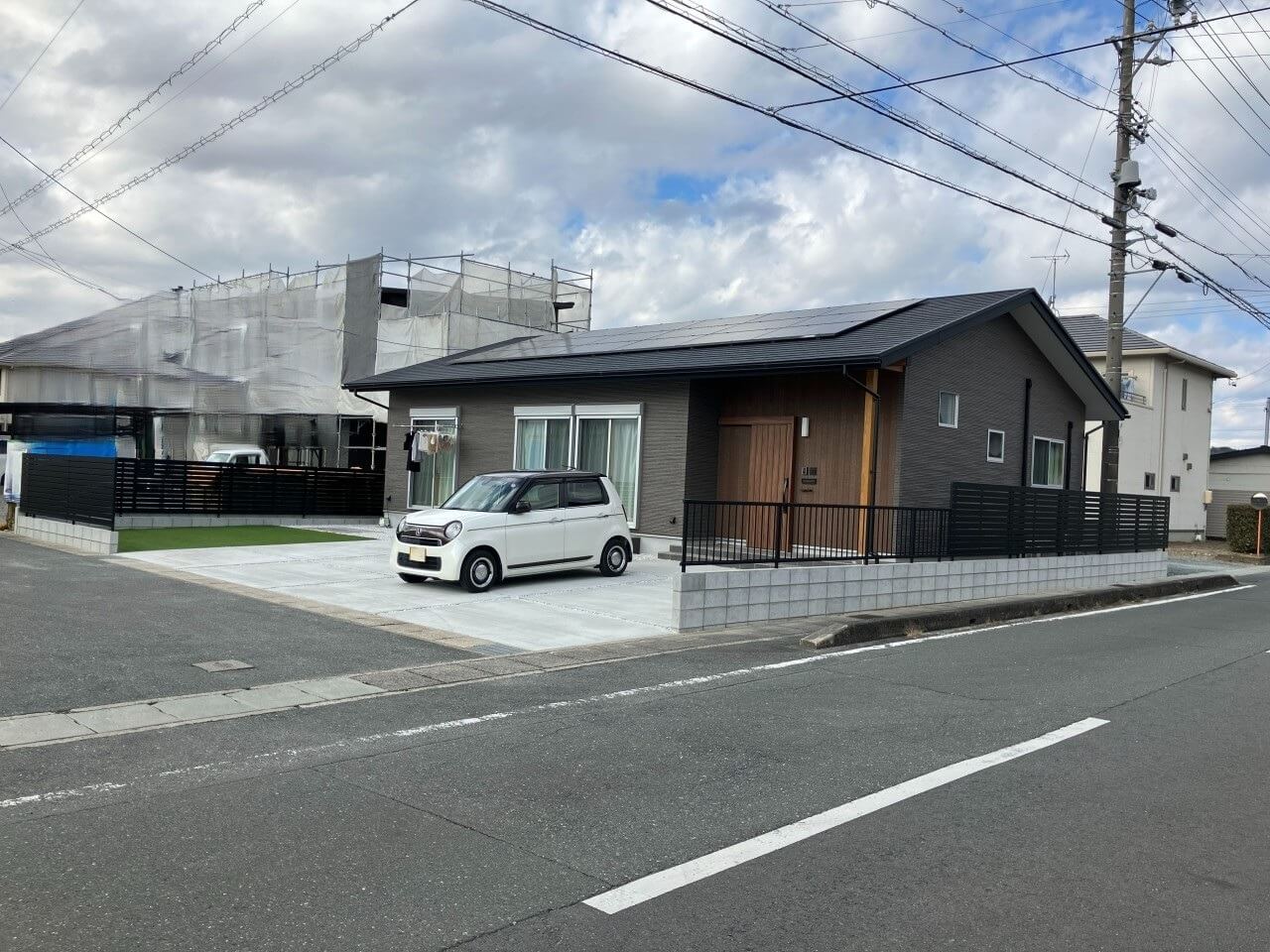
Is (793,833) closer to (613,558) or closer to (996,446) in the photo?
(613,558)

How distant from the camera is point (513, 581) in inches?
569

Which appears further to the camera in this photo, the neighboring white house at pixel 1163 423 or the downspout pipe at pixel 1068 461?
the neighboring white house at pixel 1163 423

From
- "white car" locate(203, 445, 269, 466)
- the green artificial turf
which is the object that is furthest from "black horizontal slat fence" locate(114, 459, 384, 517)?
"white car" locate(203, 445, 269, 466)

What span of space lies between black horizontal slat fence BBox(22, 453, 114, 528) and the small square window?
15243 millimetres

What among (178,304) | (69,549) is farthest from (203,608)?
(178,304)

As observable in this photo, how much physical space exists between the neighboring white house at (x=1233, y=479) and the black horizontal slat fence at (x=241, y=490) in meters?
30.7

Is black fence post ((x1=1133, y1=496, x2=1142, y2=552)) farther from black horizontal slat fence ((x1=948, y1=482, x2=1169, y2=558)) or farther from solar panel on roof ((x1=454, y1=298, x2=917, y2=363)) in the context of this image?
solar panel on roof ((x1=454, y1=298, x2=917, y2=363))

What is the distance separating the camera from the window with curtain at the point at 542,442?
65.4 feet

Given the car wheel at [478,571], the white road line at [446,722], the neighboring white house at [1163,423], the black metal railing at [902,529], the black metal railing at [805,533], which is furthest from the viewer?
the neighboring white house at [1163,423]

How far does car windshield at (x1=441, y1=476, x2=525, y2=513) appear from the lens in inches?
543

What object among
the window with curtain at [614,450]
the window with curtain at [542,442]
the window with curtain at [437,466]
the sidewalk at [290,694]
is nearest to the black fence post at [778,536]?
the sidewalk at [290,694]

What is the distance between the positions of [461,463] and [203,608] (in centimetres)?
1106

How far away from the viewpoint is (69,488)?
18.0 metres

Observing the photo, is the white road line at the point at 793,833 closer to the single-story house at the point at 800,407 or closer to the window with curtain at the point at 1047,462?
the single-story house at the point at 800,407
